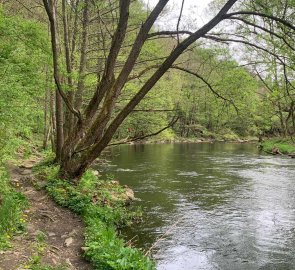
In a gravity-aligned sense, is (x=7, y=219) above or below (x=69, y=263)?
above

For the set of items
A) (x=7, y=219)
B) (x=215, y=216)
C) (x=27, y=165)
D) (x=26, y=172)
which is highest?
(x=27, y=165)

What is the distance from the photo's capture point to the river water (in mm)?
8672

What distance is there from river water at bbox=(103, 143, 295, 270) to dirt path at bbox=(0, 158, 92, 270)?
1912 millimetres

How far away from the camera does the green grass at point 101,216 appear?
6.46 meters

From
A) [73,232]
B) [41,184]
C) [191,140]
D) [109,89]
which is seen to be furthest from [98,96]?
[191,140]

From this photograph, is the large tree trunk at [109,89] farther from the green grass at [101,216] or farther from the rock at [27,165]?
the rock at [27,165]

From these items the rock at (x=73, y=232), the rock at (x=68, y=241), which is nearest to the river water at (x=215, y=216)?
the rock at (x=73, y=232)

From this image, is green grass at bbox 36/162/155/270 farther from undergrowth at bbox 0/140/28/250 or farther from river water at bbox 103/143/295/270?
undergrowth at bbox 0/140/28/250

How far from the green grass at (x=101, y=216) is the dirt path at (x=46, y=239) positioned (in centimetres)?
25

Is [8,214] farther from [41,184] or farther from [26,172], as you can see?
[26,172]

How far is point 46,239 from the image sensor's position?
25.1 ft

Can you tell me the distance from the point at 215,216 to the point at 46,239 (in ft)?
20.9

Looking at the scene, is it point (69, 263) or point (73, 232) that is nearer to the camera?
point (69, 263)

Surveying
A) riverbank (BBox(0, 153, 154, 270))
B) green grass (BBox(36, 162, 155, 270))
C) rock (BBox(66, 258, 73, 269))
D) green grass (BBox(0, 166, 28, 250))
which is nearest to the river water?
green grass (BBox(36, 162, 155, 270))
